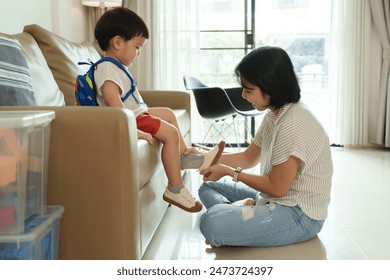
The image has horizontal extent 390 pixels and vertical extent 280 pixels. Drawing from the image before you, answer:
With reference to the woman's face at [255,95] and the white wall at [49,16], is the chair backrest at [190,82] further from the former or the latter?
the woman's face at [255,95]

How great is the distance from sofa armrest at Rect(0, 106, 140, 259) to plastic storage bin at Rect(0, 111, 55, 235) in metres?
0.15

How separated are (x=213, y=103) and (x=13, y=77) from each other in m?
2.60

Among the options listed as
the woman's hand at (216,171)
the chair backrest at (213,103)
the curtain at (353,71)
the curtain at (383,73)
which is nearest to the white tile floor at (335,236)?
the woman's hand at (216,171)

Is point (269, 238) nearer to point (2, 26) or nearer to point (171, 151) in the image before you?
point (171, 151)

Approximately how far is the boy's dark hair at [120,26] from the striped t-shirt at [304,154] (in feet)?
2.82

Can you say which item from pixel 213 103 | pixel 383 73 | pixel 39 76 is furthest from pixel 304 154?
pixel 383 73

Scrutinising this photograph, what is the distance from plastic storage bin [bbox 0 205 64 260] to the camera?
1.28 m

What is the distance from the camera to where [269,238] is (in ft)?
6.49

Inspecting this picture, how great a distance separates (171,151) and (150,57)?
10.3 feet

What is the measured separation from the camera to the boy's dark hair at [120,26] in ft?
7.77

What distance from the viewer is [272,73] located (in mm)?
1885

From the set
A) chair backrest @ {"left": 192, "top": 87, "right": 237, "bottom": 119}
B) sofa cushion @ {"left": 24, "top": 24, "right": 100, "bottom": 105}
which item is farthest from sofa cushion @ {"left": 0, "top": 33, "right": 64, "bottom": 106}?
chair backrest @ {"left": 192, "top": 87, "right": 237, "bottom": 119}

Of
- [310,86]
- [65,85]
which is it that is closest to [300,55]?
[310,86]

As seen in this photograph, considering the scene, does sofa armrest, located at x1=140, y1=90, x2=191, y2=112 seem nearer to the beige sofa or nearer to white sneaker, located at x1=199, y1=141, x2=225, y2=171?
white sneaker, located at x1=199, y1=141, x2=225, y2=171
